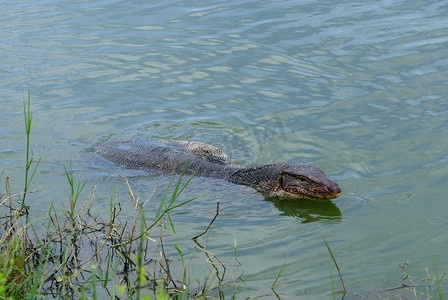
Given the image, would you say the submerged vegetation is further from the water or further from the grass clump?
the water

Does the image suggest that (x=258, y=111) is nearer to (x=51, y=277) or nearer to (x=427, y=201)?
(x=427, y=201)

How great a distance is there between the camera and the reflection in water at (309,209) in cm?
717

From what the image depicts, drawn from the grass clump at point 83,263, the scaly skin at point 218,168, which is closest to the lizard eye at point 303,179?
the scaly skin at point 218,168

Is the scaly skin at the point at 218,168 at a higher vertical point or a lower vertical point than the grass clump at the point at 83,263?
lower

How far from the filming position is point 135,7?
14.6m

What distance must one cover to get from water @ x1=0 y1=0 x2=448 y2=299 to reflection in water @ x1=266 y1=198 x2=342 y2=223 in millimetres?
25

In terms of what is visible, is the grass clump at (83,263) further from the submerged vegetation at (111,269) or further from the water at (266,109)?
the water at (266,109)

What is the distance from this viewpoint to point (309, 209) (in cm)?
751

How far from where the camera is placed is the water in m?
6.46

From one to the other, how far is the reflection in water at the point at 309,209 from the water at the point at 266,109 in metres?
0.02

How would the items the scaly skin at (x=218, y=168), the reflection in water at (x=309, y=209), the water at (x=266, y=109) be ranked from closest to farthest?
the water at (x=266, y=109) < the reflection in water at (x=309, y=209) < the scaly skin at (x=218, y=168)

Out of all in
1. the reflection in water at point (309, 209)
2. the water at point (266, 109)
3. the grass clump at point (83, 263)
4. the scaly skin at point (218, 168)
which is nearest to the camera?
the grass clump at point (83, 263)

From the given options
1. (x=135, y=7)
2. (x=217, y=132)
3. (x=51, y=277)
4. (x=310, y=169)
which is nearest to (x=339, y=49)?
(x=217, y=132)

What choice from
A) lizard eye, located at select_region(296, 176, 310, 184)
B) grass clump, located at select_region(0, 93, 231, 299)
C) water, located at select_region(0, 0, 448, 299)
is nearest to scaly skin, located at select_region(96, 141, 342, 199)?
lizard eye, located at select_region(296, 176, 310, 184)
